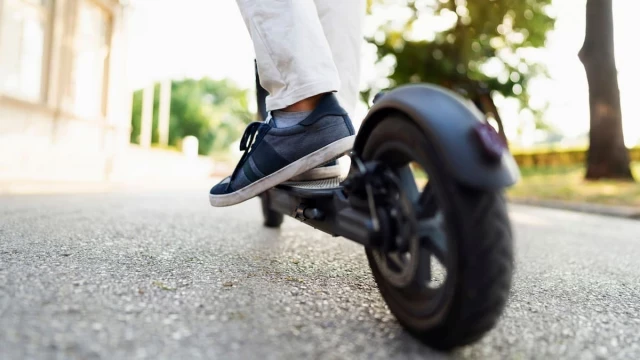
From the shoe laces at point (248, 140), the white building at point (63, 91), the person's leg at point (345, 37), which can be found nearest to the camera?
the shoe laces at point (248, 140)

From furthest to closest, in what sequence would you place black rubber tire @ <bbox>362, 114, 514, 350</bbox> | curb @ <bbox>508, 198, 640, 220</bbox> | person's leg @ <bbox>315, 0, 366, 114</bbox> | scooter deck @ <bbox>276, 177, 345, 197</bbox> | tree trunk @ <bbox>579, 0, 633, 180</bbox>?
tree trunk @ <bbox>579, 0, 633, 180</bbox> → curb @ <bbox>508, 198, 640, 220</bbox> → person's leg @ <bbox>315, 0, 366, 114</bbox> → scooter deck @ <bbox>276, 177, 345, 197</bbox> → black rubber tire @ <bbox>362, 114, 514, 350</bbox>

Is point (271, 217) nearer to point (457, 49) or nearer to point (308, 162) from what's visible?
point (308, 162)

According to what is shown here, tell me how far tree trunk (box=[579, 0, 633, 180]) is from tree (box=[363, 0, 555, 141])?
2377 millimetres

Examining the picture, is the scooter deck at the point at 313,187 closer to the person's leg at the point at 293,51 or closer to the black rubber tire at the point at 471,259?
the person's leg at the point at 293,51

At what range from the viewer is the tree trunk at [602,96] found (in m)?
9.82

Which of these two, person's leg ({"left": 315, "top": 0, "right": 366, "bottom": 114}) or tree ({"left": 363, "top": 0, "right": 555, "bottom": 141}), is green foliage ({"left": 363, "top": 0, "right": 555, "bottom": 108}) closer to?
tree ({"left": 363, "top": 0, "right": 555, "bottom": 141})

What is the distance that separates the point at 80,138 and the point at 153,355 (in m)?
9.53

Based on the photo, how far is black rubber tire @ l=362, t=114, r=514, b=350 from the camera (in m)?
0.84

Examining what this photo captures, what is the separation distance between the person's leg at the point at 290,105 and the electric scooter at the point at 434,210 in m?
0.23

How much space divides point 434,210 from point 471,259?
155 millimetres

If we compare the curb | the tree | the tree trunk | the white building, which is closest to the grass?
Result: the curb

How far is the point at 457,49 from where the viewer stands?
13.5 m

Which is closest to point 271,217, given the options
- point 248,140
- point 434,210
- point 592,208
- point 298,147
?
point 248,140

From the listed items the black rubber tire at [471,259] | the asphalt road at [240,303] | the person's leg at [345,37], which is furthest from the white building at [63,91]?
the black rubber tire at [471,259]
